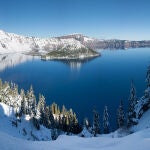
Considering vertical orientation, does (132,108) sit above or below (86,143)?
below

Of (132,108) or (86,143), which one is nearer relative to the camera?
(86,143)

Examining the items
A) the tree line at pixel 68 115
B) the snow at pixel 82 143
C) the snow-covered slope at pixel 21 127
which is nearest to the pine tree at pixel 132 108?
the tree line at pixel 68 115

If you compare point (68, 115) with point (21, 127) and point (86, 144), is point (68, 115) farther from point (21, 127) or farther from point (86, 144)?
point (86, 144)

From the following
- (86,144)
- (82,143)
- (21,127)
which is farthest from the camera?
(21,127)

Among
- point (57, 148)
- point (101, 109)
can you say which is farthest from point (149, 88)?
point (101, 109)

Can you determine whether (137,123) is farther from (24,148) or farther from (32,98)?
(32,98)

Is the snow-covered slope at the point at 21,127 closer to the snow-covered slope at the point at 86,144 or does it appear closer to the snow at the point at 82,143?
the snow at the point at 82,143

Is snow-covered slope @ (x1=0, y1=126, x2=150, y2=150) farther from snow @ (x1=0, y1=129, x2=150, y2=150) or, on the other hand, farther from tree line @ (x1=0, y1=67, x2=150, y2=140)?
tree line @ (x1=0, y1=67, x2=150, y2=140)

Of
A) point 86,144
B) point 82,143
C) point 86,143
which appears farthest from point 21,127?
point 86,144

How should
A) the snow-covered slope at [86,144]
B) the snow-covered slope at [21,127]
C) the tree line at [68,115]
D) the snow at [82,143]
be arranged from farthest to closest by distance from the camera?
the snow-covered slope at [21,127]
the tree line at [68,115]
the snow at [82,143]
the snow-covered slope at [86,144]

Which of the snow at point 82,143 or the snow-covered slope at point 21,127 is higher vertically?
the snow at point 82,143


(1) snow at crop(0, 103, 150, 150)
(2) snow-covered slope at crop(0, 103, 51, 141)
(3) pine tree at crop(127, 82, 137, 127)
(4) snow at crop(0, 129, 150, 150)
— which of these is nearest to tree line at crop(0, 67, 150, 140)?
(3) pine tree at crop(127, 82, 137, 127)

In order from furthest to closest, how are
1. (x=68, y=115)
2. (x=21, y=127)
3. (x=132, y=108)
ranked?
(x=68, y=115) < (x=21, y=127) < (x=132, y=108)

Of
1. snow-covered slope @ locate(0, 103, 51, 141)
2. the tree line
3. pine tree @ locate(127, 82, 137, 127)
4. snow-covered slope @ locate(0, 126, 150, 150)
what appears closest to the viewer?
snow-covered slope @ locate(0, 126, 150, 150)
